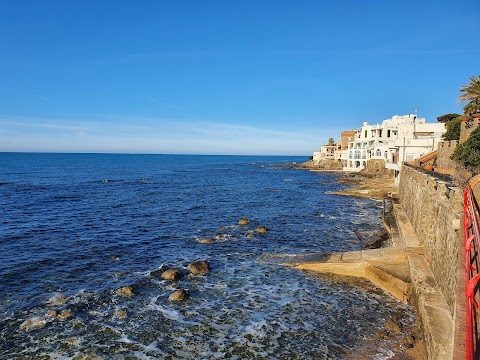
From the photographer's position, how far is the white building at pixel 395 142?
63719 millimetres

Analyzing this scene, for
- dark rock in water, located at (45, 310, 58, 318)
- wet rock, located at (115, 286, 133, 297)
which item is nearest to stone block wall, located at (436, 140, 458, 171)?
wet rock, located at (115, 286, 133, 297)

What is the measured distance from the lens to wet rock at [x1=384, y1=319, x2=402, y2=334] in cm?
1386

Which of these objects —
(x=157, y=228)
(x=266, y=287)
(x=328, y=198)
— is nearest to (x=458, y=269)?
(x=266, y=287)

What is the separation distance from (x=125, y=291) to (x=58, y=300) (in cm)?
320

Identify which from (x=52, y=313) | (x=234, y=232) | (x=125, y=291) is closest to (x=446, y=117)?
(x=234, y=232)

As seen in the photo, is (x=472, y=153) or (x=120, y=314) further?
(x=472, y=153)

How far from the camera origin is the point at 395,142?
229ft

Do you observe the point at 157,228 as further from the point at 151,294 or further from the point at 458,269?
the point at 458,269

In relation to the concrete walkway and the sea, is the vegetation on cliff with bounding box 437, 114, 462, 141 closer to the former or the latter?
the sea

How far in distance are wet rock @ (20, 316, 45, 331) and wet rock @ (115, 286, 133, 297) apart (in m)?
3.79

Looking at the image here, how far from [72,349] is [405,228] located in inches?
969

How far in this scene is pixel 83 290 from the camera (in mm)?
18203

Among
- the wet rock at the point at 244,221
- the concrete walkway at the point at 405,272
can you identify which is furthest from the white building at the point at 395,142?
the concrete walkway at the point at 405,272

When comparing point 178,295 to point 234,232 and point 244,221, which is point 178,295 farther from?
point 244,221
